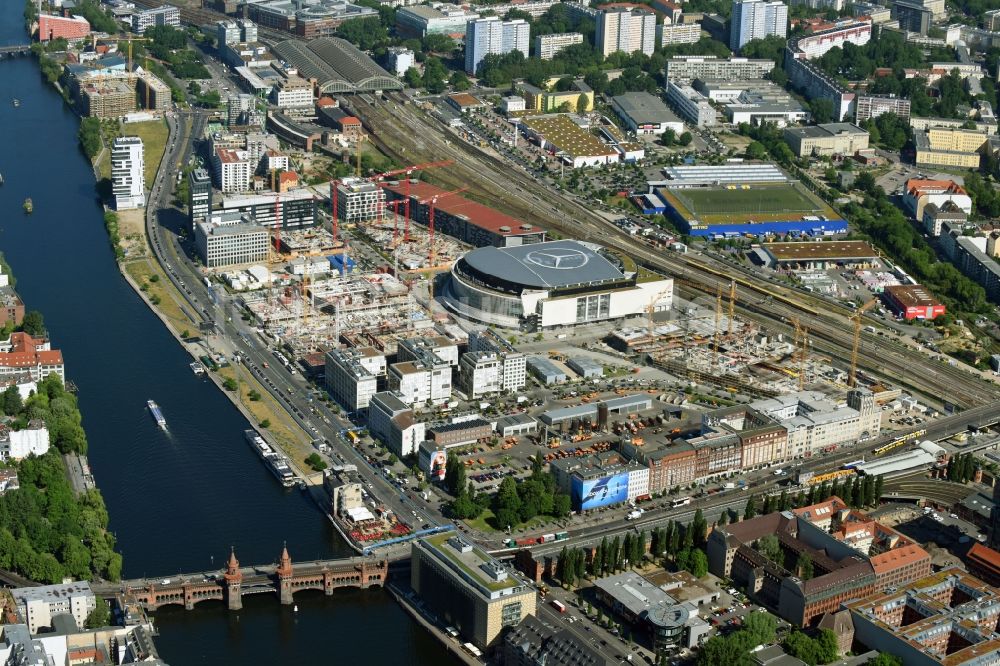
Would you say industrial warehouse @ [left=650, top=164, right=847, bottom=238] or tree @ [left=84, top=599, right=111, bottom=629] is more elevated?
industrial warehouse @ [left=650, top=164, right=847, bottom=238]

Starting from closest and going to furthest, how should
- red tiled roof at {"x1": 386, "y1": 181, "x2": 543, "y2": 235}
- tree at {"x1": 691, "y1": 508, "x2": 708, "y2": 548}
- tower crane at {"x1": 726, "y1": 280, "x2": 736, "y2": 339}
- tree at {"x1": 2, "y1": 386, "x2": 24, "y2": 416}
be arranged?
tree at {"x1": 691, "y1": 508, "x2": 708, "y2": 548}, tree at {"x1": 2, "y1": 386, "x2": 24, "y2": 416}, tower crane at {"x1": 726, "y1": 280, "x2": 736, "y2": 339}, red tiled roof at {"x1": 386, "y1": 181, "x2": 543, "y2": 235}

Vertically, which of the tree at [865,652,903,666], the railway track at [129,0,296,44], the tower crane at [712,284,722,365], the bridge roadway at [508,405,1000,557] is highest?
the railway track at [129,0,296,44]

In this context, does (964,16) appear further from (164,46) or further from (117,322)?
(117,322)

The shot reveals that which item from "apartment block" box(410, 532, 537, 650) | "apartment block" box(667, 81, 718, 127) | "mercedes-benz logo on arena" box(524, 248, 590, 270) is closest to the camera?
"apartment block" box(410, 532, 537, 650)

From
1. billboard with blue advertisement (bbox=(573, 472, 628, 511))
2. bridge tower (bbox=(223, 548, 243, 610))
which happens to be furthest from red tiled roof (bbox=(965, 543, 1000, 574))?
bridge tower (bbox=(223, 548, 243, 610))

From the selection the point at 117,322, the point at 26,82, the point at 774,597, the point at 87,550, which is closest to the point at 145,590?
the point at 87,550

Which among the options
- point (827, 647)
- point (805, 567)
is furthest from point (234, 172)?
point (827, 647)

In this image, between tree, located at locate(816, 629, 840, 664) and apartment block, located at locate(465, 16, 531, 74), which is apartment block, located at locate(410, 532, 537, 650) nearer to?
tree, located at locate(816, 629, 840, 664)
